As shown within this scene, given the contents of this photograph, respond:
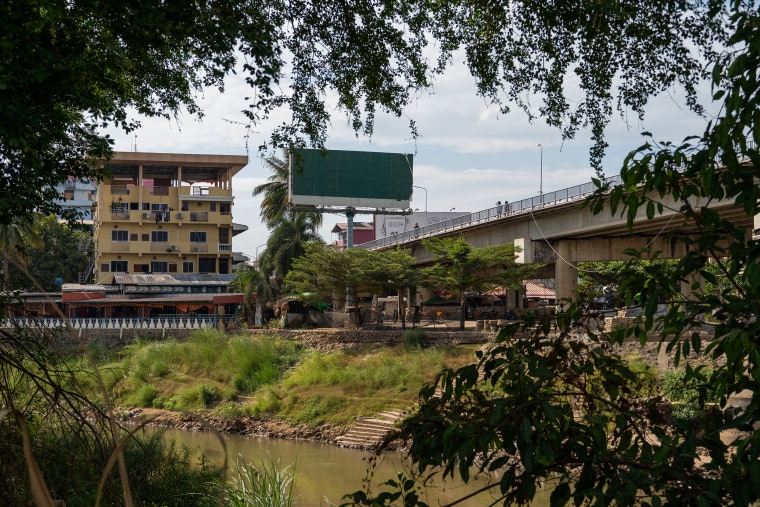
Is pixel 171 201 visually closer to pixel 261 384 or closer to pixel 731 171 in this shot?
pixel 261 384

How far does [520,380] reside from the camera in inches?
167

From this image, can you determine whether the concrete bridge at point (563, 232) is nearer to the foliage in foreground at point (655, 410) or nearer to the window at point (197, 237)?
the foliage in foreground at point (655, 410)

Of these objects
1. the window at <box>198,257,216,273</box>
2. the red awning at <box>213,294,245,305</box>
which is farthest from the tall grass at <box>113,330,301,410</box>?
the window at <box>198,257,216,273</box>

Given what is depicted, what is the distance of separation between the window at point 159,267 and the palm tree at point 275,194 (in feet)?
30.5

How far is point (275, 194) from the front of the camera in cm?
5012

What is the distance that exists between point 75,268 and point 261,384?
28.2 meters

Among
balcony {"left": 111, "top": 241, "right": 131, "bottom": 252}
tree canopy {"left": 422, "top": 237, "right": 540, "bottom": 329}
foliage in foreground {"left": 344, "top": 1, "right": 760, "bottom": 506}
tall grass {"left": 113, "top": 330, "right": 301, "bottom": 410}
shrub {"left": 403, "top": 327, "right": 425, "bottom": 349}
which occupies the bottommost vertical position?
tall grass {"left": 113, "top": 330, "right": 301, "bottom": 410}

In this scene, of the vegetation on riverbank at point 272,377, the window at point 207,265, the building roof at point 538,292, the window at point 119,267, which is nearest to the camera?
the vegetation on riverbank at point 272,377

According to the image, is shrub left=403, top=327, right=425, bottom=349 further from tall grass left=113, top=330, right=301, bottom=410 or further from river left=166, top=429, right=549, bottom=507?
river left=166, top=429, right=549, bottom=507

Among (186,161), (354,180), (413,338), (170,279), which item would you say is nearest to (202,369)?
(413,338)

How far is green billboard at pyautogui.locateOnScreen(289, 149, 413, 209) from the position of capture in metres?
43.2

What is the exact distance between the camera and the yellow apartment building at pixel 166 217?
177 feet

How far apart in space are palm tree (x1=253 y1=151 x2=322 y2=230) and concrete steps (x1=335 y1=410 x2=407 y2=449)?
21.4 metres

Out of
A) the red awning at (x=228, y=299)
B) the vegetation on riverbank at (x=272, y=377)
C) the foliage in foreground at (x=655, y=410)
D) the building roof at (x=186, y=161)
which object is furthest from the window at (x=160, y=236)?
the foliage in foreground at (x=655, y=410)
